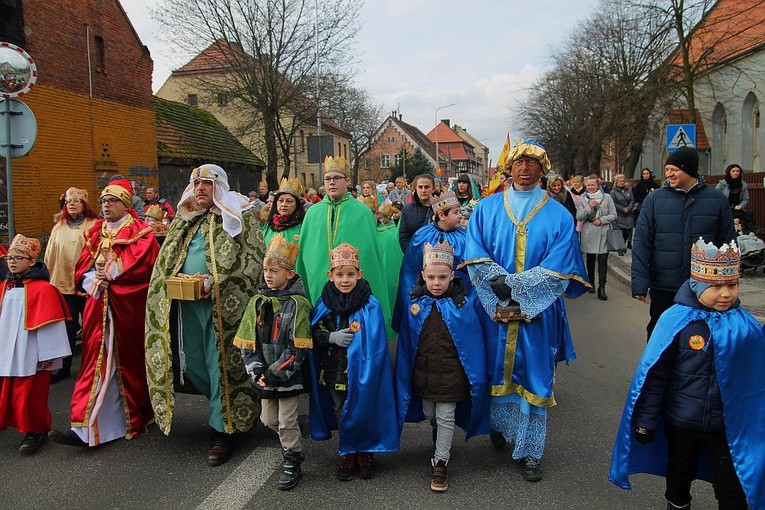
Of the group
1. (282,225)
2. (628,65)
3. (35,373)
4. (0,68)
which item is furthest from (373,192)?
(628,65)

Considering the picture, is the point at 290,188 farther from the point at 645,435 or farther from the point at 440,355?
the point at 645,435

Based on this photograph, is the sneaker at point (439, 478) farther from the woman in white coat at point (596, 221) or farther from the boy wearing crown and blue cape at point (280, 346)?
the woman in white coat at point (596, 221)

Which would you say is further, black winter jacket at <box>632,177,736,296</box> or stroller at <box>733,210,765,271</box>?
stroller at <box>733,210,765,271</box>

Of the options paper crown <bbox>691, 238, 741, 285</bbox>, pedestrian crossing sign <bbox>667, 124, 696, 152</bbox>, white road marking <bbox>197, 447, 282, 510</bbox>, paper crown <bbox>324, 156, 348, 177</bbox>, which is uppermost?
pedestrian crossing sign <bbox>667, 124, 696, 152</bbox>

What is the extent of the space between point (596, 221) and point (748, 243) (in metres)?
3.27

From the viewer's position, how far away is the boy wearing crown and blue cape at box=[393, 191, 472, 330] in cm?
513

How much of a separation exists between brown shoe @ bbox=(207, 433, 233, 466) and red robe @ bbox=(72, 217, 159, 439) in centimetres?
77

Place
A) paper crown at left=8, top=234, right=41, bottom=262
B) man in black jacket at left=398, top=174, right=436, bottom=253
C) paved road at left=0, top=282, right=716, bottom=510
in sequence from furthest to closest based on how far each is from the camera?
man in black jacket at left=398, top=174, right=436, bottom=253, paper crown at left=8, top=234, right=41, bottom=262, paved road at left=0, top=282, right=716, bottom=510

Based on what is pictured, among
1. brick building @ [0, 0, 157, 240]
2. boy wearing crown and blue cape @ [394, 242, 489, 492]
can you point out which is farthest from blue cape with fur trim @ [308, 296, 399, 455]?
brick building @ [0, 0, 157, 240]

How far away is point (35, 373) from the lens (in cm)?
481

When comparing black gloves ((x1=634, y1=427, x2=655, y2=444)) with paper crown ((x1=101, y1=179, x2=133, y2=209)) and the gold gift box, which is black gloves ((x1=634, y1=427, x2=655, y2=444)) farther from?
paper crown ((x1=101, y1=179, x2=133, y2=209))

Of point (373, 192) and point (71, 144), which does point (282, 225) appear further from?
point (71, 144)

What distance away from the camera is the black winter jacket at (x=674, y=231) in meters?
4.73

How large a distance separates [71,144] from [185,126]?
8471 millimetres
